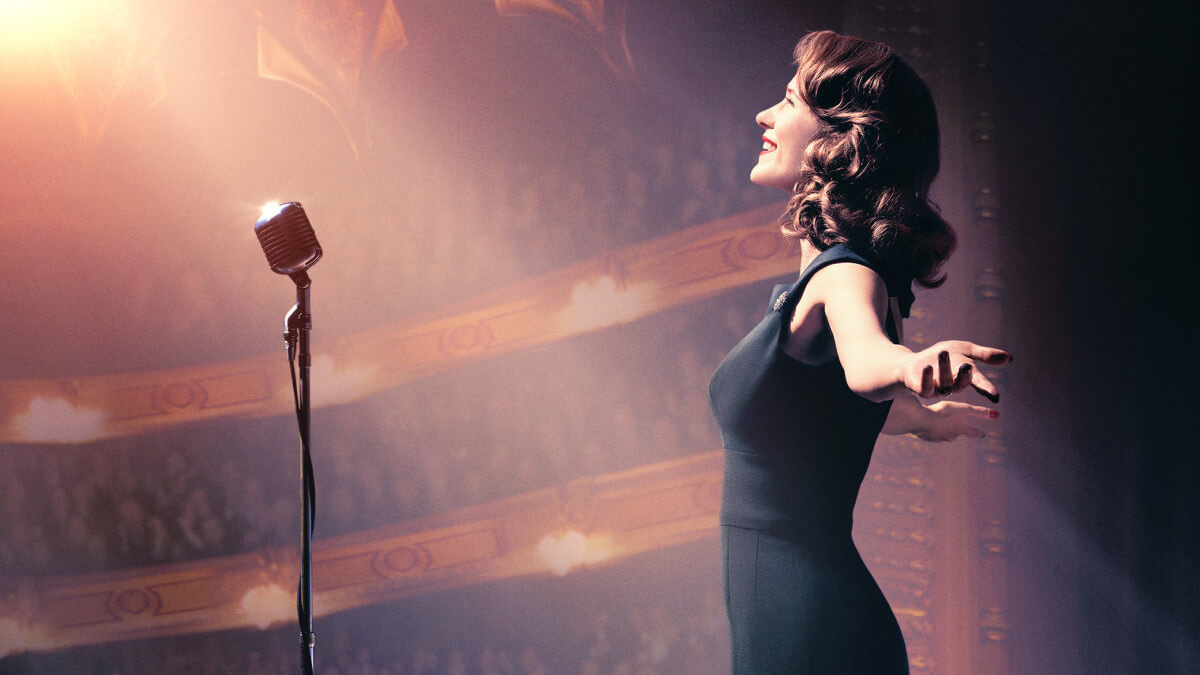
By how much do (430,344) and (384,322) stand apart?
164 mm

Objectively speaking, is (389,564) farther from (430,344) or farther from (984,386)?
(984,386)

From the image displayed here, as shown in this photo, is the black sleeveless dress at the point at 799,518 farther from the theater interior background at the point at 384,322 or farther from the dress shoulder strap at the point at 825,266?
the theater interior background at the point at 384,322

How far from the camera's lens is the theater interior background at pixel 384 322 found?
282 cm

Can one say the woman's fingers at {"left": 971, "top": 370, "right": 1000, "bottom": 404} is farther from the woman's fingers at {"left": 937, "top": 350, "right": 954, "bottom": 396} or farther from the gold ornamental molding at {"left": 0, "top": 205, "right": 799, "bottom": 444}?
the gold ornamental molding at {"left": 0, "top": 205, "right": 799, "bottom": 444}

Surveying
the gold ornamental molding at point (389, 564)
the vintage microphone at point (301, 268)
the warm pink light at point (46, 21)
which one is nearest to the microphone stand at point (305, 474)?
the vintage microphone at point (301, 268)

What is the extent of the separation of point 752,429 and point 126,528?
237 cm

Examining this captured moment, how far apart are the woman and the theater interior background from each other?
1.50 meters

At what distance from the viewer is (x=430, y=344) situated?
2861 millimetres

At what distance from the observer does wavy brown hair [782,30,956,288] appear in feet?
4.06

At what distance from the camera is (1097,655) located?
2547 mm

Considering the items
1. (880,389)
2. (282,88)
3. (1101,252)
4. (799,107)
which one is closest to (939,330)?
(1101,252)

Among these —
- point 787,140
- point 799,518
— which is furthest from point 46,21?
point 799,518

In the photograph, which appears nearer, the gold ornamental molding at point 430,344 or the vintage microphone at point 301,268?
the vintage microphone at point 301,268

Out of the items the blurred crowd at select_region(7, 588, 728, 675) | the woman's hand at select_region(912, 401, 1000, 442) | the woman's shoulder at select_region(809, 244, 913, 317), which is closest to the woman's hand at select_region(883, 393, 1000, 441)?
the woman's hand at select_region(912, 401, 1000, 442)
